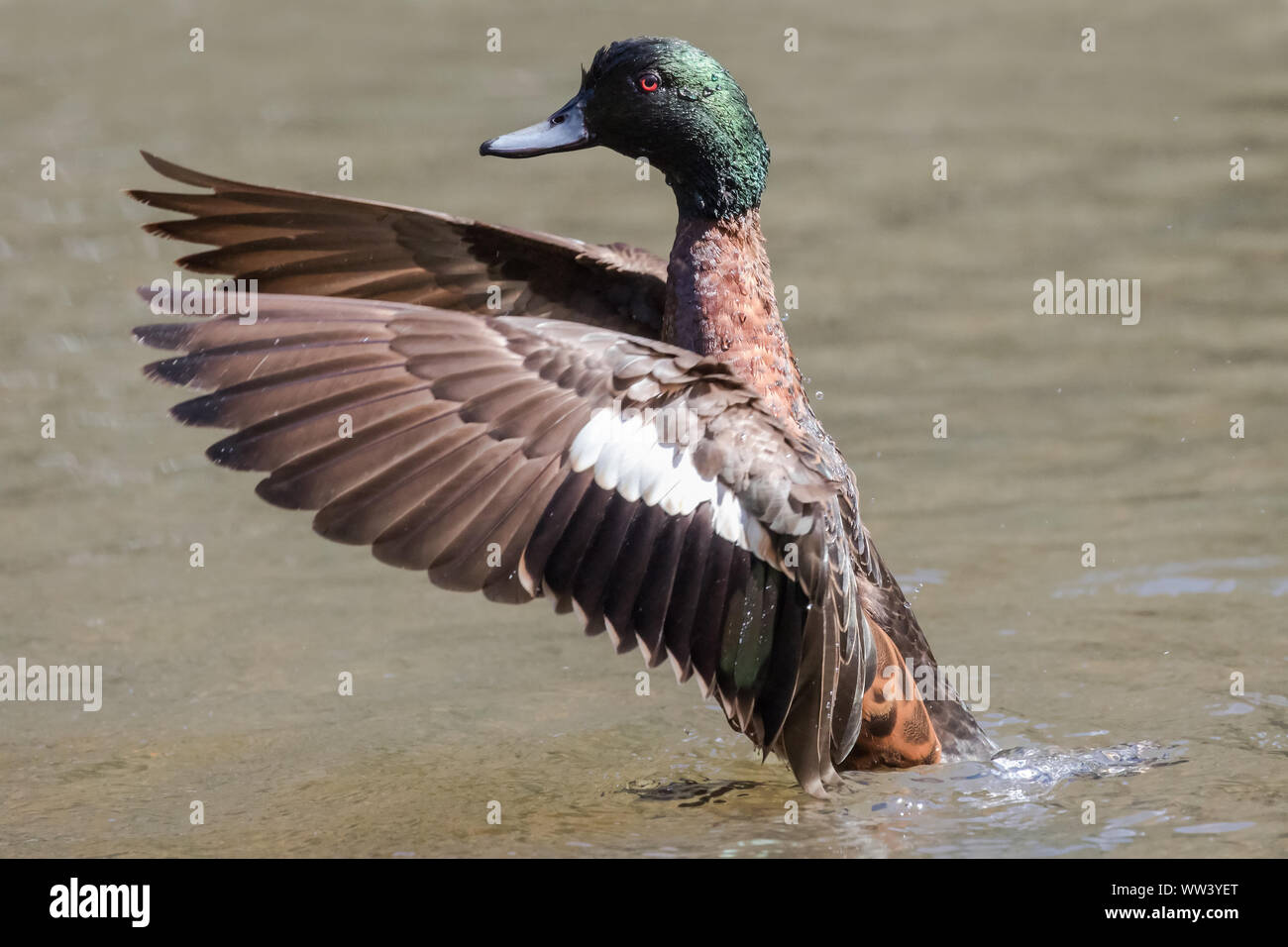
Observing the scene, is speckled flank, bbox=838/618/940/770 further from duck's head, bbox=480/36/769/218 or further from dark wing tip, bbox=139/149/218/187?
dark wing tip, bbox=139/149/218/187

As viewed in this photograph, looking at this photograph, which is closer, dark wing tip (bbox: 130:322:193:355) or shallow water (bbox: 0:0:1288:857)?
dark wing tip (bbox: 130:322:193:355)

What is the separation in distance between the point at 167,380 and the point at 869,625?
2.17 metres

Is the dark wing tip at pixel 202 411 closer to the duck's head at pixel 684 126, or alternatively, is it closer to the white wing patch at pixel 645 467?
the white wing patch at pixel 645 467

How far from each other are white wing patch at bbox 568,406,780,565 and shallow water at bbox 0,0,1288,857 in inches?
45.4

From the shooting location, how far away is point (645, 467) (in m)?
4.76

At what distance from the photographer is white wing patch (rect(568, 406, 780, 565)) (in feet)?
15.6

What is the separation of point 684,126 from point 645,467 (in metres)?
1.38

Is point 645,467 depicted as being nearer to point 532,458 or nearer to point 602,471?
point 602,471

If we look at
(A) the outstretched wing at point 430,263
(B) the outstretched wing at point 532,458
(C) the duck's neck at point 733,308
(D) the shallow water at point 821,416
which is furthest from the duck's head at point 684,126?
(D) the shallow water at point 821,416

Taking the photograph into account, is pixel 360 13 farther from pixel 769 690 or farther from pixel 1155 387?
pixel 769 690

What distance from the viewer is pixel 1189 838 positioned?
528 centimetres

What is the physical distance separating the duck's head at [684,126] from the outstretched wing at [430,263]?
0.49 metres

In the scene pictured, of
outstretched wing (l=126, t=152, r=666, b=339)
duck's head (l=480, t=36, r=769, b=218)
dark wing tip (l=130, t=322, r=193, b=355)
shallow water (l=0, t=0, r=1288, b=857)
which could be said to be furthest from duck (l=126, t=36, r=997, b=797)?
shallow water (l=0, t=0, r=1288, b=857)

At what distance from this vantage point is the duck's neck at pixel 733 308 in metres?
5.42
